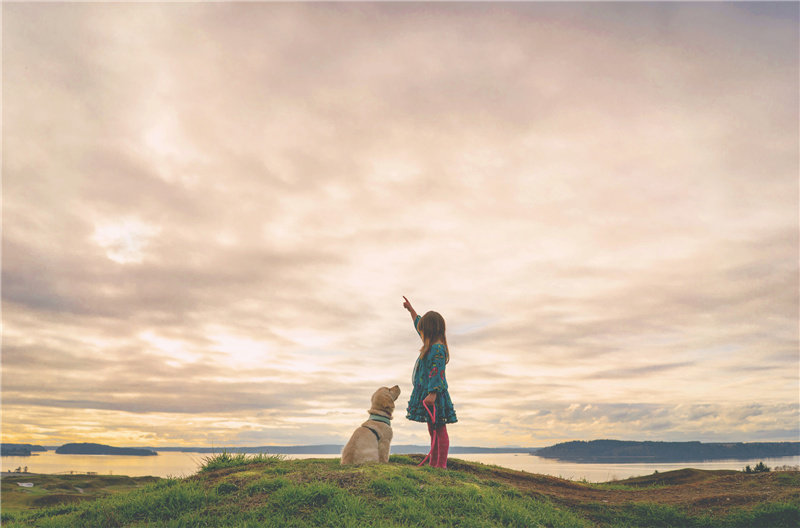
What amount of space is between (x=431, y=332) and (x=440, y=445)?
268 centimetres

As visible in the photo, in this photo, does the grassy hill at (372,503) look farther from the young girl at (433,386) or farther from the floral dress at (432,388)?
the floral dress at (432,388)

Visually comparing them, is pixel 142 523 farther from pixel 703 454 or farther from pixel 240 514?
pixel 703 454

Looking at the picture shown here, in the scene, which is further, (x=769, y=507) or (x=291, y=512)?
(x=769, y=507)

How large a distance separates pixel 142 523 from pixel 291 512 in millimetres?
2287

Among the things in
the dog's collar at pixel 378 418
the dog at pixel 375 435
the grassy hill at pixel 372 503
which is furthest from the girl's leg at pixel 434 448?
the dog's collar at pixel 378 418

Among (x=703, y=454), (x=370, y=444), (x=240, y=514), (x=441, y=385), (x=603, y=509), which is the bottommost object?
(x=703, y=454)

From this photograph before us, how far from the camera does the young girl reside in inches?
416

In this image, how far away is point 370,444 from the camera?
9.95 m

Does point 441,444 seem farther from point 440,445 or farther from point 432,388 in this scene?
point 432,388

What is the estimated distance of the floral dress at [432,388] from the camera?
1058cm

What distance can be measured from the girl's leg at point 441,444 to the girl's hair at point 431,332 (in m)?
1.64

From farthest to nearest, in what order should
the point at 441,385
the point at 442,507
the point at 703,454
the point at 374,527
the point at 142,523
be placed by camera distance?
1. the point at 703,454
2. the point at 441,385
3. the point at 442,507
4. the point at 142,523
5. the point at 374,527

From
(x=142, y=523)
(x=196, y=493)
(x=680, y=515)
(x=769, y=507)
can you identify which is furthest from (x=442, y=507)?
(x=769, y=507)

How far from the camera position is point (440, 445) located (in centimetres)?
1084
